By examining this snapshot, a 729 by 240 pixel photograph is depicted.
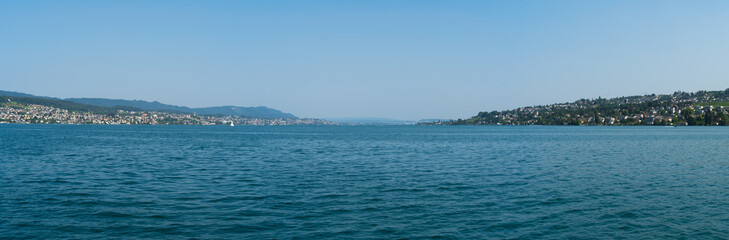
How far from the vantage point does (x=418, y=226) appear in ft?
54.7

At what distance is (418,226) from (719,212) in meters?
12.8

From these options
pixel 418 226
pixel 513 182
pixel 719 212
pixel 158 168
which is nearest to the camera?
pixel 418 226

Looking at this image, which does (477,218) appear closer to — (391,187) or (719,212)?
(391,187)

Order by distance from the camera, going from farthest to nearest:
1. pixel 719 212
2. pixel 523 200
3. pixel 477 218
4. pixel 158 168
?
pixel 158 168
pixel 523 200
pixel 719 212
pixel 477 218

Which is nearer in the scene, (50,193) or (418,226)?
(418,226)

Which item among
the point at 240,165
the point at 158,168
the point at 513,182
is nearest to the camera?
the point at 513,182

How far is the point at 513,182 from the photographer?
91.4 feet

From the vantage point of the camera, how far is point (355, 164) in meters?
39.5

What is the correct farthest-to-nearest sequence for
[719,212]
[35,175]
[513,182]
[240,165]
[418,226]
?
1. [240,165]
2. [35,175]
3. [513,182]
4. [719,212]
5. [418,226]

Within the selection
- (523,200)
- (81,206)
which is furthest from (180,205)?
(523,200)

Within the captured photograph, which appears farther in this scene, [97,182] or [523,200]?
[97,182]

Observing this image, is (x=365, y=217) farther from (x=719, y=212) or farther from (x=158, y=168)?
(x=158, y=168)

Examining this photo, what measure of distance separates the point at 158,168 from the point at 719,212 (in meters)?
34.2

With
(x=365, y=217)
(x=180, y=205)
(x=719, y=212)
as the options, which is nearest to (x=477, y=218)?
(x=365, y=217)
